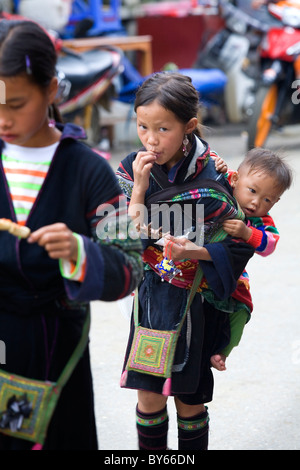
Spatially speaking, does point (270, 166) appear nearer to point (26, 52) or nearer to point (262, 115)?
point (26, 52)

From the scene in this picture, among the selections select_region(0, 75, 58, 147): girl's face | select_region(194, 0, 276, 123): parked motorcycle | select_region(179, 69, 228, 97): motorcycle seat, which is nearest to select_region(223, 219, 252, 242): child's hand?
select_region(0, 75, 58, 147): girl's face

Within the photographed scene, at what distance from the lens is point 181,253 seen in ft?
7.50

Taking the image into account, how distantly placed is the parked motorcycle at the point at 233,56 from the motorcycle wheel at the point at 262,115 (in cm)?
50

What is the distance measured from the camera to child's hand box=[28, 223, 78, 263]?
157cm

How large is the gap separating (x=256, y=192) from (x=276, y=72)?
5.28m

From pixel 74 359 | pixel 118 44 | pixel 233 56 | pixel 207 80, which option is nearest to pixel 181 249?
pixel 74 359

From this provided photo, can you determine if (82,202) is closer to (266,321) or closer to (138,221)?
(138,221)

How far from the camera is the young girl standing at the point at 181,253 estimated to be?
2316 millimetres

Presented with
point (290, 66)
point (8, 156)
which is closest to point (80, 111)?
point (290, 66)

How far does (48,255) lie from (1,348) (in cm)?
27

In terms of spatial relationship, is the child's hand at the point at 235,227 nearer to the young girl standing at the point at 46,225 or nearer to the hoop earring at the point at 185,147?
the hoop earring at the point at 185,147

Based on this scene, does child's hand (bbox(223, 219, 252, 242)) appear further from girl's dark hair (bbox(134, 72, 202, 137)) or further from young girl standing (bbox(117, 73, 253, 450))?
girl's dark hair (bbox(134, 72, 202, 137))

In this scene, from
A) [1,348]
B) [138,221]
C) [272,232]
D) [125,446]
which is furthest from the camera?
A: [125,446]

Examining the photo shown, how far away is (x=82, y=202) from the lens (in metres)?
1.77
